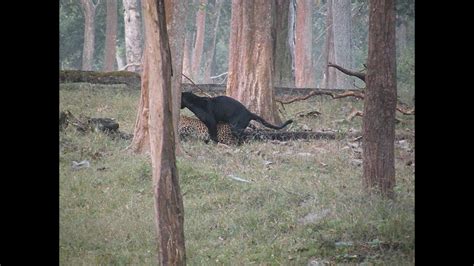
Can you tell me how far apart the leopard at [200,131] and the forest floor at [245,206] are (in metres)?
0.40

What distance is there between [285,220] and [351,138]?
538 centimetres

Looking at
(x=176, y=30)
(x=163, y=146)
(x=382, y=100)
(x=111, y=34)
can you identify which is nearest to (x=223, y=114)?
(x=176, y=30)

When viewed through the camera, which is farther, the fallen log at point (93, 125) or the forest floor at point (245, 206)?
the fallen log at point (93, 125)

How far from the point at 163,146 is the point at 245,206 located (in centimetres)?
328

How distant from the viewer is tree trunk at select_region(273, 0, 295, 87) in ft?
70.5

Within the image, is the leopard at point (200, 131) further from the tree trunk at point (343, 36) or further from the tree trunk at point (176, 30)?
the tree trunk at point (343, 36)

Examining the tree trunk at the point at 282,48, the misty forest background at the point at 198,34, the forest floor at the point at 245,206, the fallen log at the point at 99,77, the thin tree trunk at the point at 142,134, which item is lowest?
the forest floor at the point at 245,206

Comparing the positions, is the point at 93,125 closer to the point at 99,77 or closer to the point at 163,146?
the point at 99,77

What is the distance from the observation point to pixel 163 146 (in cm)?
678

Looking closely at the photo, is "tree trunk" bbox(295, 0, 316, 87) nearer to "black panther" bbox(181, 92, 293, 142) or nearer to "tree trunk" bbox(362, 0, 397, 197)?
"black panther" bbox(181, 92, 293, 142)

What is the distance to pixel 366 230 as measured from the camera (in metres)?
8.51

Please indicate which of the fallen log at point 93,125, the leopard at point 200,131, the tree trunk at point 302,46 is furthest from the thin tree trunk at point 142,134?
the tree trunk at point 302,46

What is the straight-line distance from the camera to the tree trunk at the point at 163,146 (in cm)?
673
